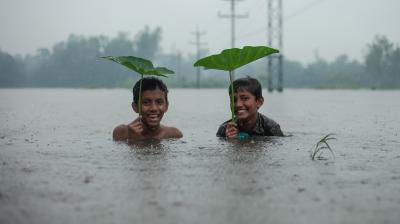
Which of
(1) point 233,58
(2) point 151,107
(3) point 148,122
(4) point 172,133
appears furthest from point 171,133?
(1) point 233,58

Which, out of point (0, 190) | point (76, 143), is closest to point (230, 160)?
point (0, 190)

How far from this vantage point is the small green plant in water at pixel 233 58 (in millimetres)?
4727

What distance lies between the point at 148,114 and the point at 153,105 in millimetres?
119

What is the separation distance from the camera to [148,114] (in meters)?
4.94

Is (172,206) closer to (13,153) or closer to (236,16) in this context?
(13,153)

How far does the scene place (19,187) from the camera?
2410 mm

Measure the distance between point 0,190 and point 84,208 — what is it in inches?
23.8

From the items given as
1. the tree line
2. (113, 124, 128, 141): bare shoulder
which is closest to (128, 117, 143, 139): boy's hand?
(113, 124, 128, 141): bare shoulder

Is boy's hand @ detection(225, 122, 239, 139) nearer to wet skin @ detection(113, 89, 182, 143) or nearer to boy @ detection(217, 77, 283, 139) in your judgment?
boy @ detection(217, 77, 283, 139)

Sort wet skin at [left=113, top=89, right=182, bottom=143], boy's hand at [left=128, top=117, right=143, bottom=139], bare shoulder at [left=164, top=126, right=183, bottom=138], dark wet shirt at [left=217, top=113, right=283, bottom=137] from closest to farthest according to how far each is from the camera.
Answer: boy's hand at [left=128, top=117, right=143, bottom=139] < wet skin at [left=113, top=89, right=182, bottom=143] < bare shoulder at [left=164, top=126, right=183, bottom=138] < dark wet shirt at [left=217, top=113, right=283, bottom=137]

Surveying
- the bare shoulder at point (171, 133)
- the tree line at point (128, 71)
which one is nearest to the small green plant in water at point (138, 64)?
the bare shoulder at point (171, 133)

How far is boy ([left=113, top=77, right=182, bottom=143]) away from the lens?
489 cm

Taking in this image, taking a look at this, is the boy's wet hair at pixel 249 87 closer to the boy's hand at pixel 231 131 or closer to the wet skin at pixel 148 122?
the boy's hand at pixel 231 131

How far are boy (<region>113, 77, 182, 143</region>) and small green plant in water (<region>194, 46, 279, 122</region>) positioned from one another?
48 cm
